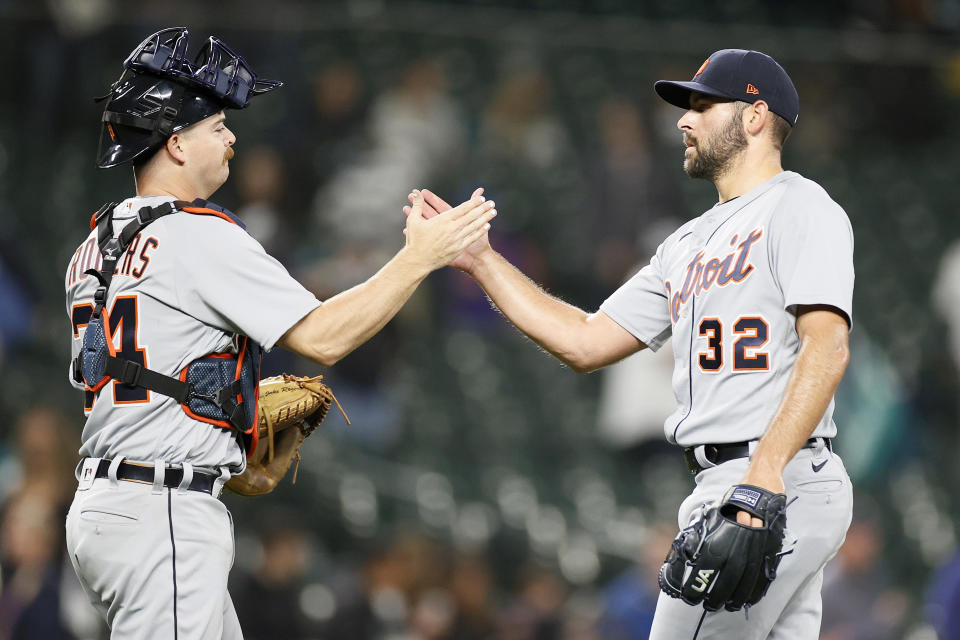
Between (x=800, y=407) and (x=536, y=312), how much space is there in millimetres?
1118

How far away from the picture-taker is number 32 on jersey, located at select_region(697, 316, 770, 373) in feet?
10.5

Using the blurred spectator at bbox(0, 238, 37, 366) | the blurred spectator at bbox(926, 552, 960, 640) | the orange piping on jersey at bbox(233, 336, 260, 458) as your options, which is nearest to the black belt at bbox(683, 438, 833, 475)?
the orange piping on jersey at bbox(233, 336, 260, 458)

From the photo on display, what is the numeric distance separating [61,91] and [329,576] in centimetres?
367

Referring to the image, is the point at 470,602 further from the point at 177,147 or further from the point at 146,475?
the point at 177,147

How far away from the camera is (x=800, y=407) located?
9.71 feet

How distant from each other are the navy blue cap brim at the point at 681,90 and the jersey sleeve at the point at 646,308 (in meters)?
0.44

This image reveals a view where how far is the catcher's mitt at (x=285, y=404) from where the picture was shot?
3.41m

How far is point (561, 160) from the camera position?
9258 mm

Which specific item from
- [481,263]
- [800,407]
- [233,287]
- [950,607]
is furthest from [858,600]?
[233,287]

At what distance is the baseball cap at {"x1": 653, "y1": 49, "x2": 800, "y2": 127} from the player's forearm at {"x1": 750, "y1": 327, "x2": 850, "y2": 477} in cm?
78

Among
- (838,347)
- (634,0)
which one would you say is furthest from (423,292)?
(838,347)

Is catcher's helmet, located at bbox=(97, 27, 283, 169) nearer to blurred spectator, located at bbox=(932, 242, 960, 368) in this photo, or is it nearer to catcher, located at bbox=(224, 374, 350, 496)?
catcher, located at bbox=(224, 374, 350, 496)

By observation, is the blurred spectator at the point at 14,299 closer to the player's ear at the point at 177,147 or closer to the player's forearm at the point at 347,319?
the player's ear at the point at 177,147

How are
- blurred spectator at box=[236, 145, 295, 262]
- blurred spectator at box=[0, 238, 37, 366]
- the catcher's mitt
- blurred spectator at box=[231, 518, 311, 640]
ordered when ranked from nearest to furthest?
the catcher's mitt < blurred spectator at box=[231, 518, 311, 640] < blurred spectator at box=[0, 238, 37, 366] < blurred spectator at box=[236, 145, 295, 262]
